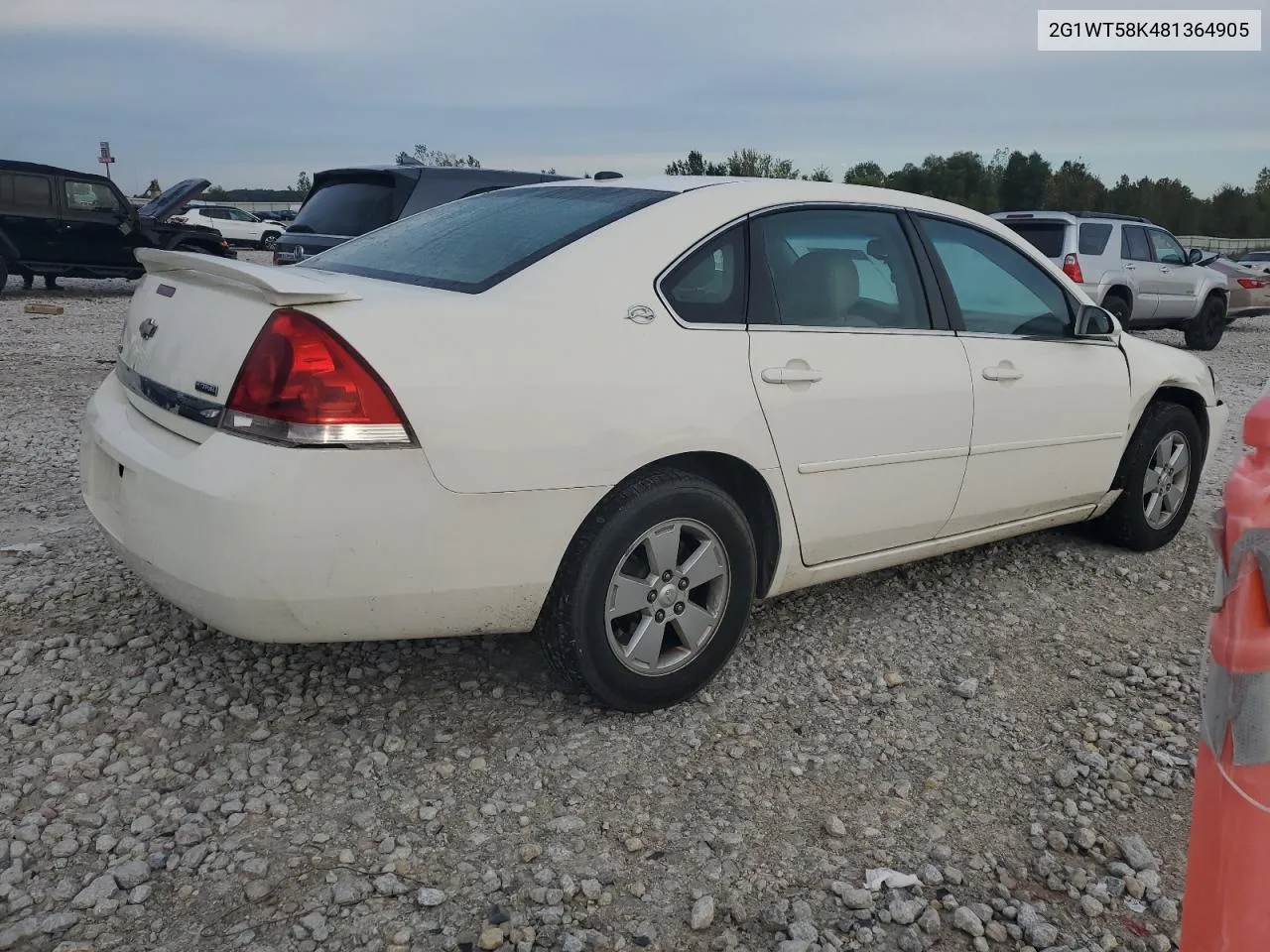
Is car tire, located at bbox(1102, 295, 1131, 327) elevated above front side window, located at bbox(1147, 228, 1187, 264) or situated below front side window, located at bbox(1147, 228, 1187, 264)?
below

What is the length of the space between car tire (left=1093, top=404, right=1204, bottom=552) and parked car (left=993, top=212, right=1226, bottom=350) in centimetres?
826

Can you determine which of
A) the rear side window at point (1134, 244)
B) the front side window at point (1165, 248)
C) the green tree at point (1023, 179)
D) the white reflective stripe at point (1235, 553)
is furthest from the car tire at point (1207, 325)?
the green tree at point (1023, 179)

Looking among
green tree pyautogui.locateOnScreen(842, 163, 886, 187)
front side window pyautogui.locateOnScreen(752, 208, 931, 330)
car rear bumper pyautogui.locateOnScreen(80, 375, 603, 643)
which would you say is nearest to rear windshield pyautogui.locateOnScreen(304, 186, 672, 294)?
front side window pyautogui.locateOnScreen(752, 208, 931, 330)

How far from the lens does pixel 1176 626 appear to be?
12.9 ft

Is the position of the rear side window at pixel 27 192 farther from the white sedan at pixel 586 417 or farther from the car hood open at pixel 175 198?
the white sedan at pixel 586 417

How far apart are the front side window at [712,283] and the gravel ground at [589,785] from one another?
45.7 inches

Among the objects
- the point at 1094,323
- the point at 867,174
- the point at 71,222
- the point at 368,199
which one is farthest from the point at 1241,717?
the point at 867,174

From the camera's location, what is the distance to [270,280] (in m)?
2.59

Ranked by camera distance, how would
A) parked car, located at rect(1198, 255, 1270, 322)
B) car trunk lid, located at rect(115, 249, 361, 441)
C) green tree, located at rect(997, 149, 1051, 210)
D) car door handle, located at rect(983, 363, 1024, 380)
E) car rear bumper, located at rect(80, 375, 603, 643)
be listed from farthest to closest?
green tree, located at rect(997, 149, 1051, 210) < parked car, located at rect(1198, 255, 1270, 322) < car door handle, located at rect(983, 363, 1024, 380) < car trunk lid, located at rect(115, 249, 361, 441) < car rear bumper, located at rect(80, 375, 603, 643)

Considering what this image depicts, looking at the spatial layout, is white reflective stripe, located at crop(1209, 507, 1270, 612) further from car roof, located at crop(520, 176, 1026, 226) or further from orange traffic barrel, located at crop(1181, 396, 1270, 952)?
car roof, located at crop(520, 176, 1026, 226)

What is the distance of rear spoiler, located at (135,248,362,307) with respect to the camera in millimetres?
2506

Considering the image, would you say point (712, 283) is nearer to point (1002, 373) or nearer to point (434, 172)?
point (1002, 373)

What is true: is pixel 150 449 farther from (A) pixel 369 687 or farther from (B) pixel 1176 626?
(B) pixel 1176 626

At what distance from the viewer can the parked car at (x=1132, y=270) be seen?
12.8 metres
